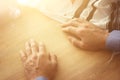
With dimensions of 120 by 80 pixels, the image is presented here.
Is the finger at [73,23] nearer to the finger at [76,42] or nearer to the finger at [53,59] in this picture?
the finger at [76,42]

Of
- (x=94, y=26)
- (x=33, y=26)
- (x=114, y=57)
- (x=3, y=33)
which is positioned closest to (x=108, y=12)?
(x=94, y=26)

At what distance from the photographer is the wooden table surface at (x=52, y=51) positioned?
127 centimetres

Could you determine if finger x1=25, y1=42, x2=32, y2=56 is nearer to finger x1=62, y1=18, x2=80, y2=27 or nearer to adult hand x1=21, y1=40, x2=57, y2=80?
adult hand x1=21, y1=40, x2=57, y2=80

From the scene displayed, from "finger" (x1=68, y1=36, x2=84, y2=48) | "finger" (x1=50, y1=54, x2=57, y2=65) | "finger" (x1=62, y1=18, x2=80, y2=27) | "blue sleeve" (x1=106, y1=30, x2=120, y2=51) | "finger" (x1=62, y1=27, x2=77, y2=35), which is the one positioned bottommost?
"blue sleeve" (x1=106, y1=30, x2=120, y2=51)

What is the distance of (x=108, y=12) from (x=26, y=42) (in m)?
0.41

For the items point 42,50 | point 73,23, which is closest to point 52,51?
point 42,50

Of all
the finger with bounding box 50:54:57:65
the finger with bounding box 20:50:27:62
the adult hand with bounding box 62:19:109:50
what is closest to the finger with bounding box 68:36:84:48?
the adult hand with bounding box 62:19:109:50

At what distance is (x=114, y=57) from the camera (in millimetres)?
1289

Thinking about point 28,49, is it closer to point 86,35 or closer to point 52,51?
point 52,51

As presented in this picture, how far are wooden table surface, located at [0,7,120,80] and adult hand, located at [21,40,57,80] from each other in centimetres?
4

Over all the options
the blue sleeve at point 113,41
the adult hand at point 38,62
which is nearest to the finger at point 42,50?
the adult hand at point 38,62

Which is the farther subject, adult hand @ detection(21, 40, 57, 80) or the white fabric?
the white fabric

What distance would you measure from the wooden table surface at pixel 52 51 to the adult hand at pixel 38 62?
0.04 meters

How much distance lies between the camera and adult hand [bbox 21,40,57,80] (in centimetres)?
125
